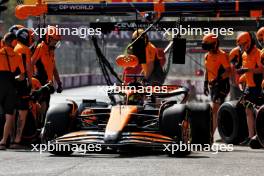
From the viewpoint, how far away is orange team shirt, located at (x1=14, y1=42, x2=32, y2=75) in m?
14.9

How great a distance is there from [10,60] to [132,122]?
2387mm

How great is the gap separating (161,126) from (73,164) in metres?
1.97

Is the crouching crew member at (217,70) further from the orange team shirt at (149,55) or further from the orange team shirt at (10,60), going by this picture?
the orange team shirt at (10,60)

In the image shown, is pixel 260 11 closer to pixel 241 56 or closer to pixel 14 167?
pixel 241 56

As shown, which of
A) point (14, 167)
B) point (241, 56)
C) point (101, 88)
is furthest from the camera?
point (241, 56)

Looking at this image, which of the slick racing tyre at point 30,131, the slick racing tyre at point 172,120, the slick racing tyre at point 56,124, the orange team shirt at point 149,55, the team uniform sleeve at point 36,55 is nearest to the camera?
the slick racing tyre at point 172,120

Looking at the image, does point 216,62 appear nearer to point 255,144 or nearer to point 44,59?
point 255,144

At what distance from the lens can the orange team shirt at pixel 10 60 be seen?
47.8ft

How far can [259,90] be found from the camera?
15.6m

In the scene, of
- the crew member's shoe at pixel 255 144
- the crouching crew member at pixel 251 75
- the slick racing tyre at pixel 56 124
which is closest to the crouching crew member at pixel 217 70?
the crouching crew member at pixel 251 75

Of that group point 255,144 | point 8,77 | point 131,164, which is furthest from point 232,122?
point 131,164

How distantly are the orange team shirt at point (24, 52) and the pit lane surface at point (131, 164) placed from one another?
202 centimetres

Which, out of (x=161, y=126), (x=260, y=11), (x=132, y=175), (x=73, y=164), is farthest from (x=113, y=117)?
(x=260, y=11)

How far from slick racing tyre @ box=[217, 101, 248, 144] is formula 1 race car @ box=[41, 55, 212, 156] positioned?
200 cm
